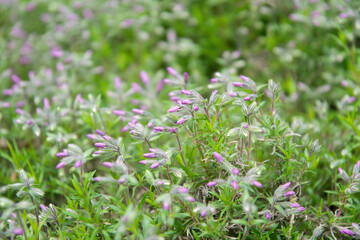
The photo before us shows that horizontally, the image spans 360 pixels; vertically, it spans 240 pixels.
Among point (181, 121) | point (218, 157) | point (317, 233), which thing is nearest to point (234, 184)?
point (218, 157)

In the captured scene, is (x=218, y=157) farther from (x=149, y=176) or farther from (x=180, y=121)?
(x=149, y=176)

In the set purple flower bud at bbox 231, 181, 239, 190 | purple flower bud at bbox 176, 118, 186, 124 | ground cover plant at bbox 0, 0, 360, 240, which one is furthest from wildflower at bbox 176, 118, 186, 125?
purple flower bud at bbox 231, 181, 239, 190

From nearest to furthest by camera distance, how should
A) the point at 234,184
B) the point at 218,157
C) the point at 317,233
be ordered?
the point at 234,184, the point at 218,157, the point at 317,233

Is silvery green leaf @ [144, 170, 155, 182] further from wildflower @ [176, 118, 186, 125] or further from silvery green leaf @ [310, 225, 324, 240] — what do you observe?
silvery green leaf @ [310, 225, 324, 240]

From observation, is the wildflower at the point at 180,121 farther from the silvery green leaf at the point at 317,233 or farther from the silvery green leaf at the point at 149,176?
the silvery green leaf at the point at 317,233

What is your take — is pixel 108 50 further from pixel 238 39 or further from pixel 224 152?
pixel 224 152

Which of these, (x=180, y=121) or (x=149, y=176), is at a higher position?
Answer: (x=180, y=121)

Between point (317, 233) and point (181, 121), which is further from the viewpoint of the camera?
point (317, 233)

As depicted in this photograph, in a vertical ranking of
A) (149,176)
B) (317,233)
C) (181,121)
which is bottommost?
(317,233)

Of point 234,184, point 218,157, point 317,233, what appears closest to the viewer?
point 234,184

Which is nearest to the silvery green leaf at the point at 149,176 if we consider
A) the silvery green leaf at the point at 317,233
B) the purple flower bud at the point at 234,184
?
the purple flower bud at the point at 234,184

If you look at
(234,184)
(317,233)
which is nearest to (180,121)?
(234,184)
